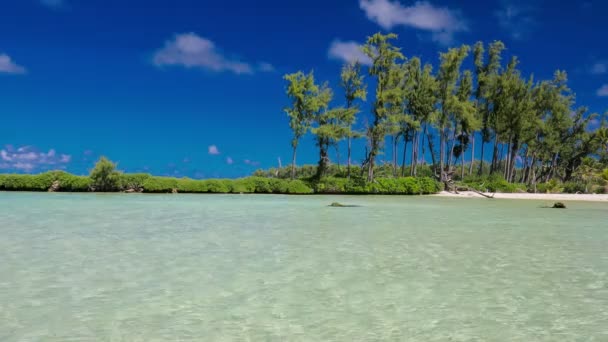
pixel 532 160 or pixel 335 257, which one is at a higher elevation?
pixel 532 160

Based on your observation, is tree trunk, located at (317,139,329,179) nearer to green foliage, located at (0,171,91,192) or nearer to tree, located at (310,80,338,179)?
tree, located at (310,80,338,179)

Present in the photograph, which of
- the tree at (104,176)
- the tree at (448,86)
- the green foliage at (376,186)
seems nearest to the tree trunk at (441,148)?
the tree at (448,86)

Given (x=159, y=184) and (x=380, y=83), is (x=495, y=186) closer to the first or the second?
(x=380, y=83)

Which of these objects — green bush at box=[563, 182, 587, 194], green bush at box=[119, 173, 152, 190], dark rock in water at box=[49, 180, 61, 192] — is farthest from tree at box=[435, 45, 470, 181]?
dark rock in water at box=[49, 180, 61, 192]

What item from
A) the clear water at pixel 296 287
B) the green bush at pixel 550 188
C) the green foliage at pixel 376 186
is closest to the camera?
the clear water at pixel 296 287

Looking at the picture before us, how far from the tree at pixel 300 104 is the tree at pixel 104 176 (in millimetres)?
17948

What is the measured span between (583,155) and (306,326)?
7522cm

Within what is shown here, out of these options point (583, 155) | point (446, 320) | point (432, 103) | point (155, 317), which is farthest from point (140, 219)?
point (583, 155)

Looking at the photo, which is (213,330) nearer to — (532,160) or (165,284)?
(165,284)

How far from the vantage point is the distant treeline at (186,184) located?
141 ft

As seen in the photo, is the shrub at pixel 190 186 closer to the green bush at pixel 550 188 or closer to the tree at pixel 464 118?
the tree at pixel 464 118

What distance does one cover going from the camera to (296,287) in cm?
744

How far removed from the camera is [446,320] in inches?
231

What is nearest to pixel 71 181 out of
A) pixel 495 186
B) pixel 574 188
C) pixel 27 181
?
pixel 27 181
